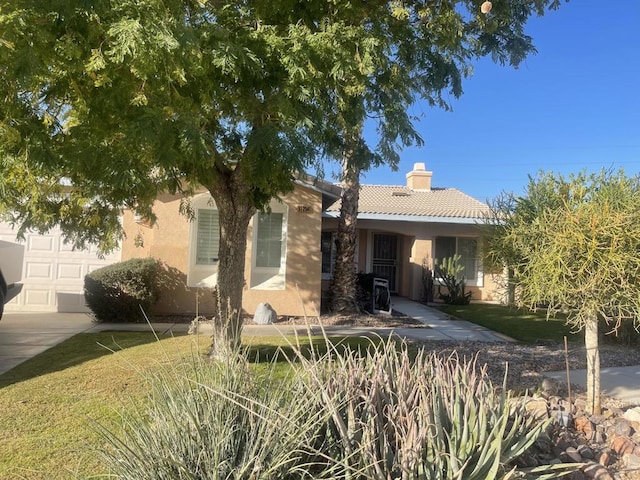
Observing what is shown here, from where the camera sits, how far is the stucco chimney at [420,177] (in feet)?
72.3

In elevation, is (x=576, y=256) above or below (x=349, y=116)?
below

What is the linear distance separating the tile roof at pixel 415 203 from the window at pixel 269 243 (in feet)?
12.3

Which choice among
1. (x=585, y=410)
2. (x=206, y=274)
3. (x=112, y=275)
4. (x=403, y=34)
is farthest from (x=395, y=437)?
(x=206, y=274)

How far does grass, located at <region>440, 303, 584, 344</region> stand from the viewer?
431 inches

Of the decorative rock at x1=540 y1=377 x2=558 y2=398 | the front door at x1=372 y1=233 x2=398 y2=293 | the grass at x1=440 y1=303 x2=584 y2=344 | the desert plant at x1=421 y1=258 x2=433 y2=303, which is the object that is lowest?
the decorative rock at x1=540 y1=377 x2=558 y2=398

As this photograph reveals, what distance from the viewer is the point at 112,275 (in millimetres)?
10836

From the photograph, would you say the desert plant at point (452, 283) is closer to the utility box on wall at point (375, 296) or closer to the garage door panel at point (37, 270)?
the utility box on wall at point (375, 296)

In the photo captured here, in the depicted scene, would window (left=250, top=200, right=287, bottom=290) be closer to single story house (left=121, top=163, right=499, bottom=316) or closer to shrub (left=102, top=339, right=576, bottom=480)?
single story house (left=121, top=163, right=499, bottom=316)

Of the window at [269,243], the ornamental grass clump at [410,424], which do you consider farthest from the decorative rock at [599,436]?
the window at [269,243]

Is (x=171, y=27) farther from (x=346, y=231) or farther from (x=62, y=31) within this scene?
(x=346, y=231)

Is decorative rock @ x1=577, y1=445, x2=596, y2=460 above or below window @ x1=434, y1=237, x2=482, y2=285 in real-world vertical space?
below

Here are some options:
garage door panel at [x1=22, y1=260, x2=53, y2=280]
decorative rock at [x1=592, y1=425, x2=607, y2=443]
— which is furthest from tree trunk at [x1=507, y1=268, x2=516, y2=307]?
garage door panel at [x1=22, y1=260, x2=53, y2=280]

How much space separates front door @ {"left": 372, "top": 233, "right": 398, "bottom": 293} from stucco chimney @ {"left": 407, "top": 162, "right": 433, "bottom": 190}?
4.05m

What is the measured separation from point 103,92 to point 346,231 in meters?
9.32
